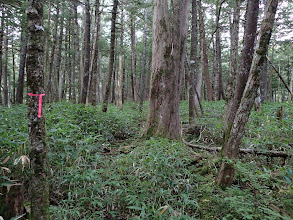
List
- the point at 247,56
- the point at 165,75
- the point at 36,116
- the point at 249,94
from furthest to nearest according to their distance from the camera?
the point at 165,75 < the point at 247,56 < the point at 249,94 < the point at 36,116

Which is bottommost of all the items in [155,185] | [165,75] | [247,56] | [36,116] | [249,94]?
[155,185]

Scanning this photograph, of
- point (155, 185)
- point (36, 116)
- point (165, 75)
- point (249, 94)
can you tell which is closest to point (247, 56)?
point (249, 94)

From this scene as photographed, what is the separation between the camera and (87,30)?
988 cm

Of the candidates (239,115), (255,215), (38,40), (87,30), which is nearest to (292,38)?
(87,30)

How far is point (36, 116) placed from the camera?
2273 millimetres

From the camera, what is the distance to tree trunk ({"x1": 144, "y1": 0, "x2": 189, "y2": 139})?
5.60 metres

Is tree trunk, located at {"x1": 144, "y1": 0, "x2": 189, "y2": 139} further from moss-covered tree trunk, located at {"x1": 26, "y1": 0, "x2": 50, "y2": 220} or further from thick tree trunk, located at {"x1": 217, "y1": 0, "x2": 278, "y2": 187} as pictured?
moss-covered tree trunk, located at {"x1": 26, "y1": 0, "x2": 50, "y2": 220}

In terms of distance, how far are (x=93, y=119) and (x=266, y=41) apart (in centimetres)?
570

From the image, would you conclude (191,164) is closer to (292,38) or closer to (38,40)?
(38,40)

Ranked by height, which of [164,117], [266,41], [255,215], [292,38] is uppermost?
[292,38]

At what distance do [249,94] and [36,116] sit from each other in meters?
3.11

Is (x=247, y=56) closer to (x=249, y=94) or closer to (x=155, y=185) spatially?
(x=249, y=94)

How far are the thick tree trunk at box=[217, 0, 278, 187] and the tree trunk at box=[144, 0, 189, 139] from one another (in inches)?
92.4

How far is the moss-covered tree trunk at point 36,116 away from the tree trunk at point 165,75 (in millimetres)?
3637
